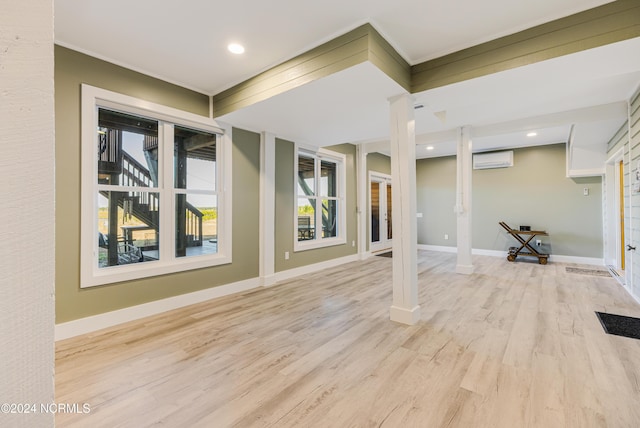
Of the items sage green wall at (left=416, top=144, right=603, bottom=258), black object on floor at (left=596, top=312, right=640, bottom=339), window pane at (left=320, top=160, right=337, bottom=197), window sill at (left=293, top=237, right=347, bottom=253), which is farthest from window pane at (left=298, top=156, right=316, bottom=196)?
black object on floor at (left=596, top=312, right=640, bottom=339)

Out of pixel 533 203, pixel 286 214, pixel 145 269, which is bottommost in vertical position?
pixel 145 269

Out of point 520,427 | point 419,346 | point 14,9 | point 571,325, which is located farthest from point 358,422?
point 571,325

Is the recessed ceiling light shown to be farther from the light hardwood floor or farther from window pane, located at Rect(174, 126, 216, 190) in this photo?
the light hardwood floor

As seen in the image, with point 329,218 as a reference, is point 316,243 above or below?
below

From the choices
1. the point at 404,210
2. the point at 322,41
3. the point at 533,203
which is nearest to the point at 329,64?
the point at 322,41

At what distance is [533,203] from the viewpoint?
6.42m

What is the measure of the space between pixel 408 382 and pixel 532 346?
4.24ft

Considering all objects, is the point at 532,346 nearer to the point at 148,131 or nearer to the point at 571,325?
the point at 571,325

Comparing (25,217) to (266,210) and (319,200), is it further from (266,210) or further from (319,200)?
(319,200)

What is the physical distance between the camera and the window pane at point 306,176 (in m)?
5.34

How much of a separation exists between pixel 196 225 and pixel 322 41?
2.64 meters

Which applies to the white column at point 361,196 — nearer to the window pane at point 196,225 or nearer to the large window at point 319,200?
the large window at point 319,200

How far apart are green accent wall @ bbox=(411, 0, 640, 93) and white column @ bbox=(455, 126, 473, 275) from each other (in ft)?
8.62

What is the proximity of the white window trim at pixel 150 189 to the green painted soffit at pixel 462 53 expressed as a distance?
108 centimetres
